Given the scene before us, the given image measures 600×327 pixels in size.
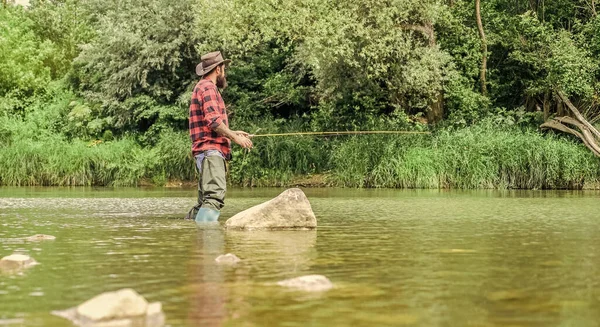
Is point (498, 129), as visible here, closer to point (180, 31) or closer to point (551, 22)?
point (551, 22)

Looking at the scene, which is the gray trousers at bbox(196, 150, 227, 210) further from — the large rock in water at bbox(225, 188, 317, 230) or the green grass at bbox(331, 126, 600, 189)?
the green grass at bbox(331, 126, 600, 189)

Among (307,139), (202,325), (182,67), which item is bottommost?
(202,325)

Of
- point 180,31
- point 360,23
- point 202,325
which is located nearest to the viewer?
point 202,325

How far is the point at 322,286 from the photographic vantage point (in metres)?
6.14

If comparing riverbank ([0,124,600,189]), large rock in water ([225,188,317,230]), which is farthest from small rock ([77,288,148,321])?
riverbank ([0,124,600,189])

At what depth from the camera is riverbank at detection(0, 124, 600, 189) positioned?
26297mm

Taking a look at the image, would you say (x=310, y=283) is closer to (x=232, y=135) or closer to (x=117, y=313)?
(x=117, y=313)

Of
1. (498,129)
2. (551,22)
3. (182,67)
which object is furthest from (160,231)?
(182,67)

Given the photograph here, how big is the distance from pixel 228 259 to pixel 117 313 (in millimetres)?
2767

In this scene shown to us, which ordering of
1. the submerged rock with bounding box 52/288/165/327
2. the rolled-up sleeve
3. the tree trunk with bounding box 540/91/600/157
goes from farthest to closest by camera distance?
the tree trunk with bounding box 540/91/600/157 < the rolled-up sleeve < the submerged rock with bounding box 52/288/165/327

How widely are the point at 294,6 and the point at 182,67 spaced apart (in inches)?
297

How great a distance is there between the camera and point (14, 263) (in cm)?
725

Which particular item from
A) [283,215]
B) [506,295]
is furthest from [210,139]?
[506,295]

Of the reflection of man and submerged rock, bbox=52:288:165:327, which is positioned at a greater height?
the reflection of man
